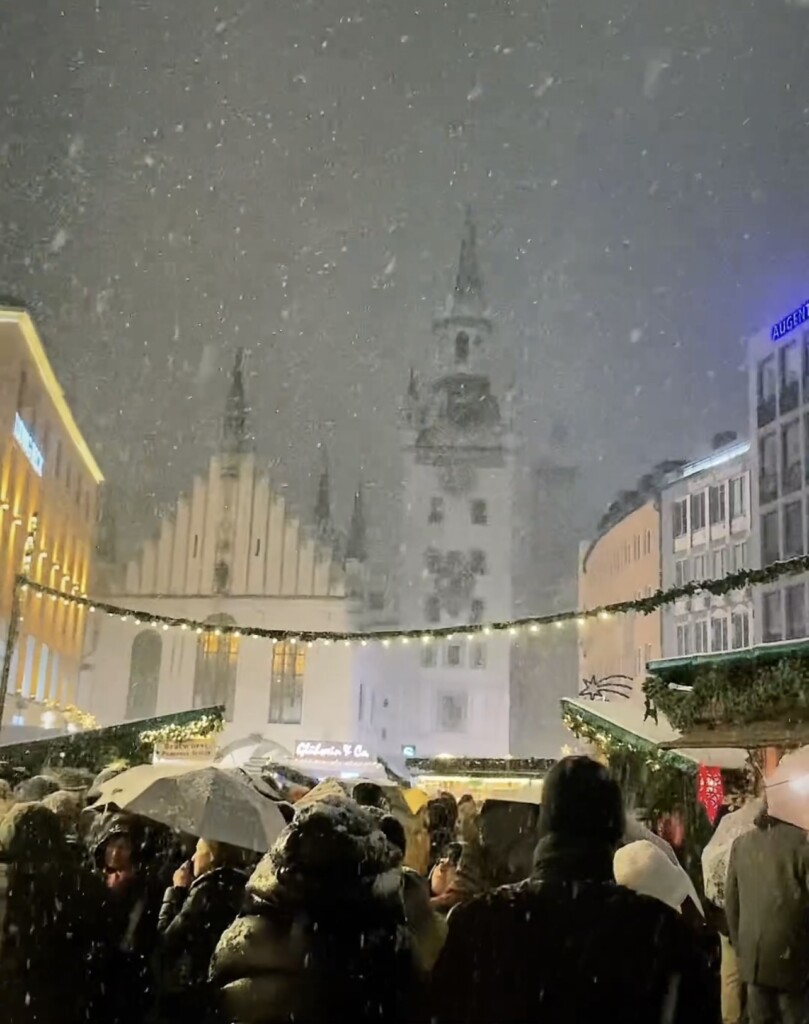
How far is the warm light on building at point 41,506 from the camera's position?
28.5 m

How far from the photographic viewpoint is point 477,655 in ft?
185

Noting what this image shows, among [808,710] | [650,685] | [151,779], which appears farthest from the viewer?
[650,685]

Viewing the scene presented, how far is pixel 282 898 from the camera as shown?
9.00 ft

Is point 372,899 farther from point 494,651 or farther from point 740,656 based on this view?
point 494,651

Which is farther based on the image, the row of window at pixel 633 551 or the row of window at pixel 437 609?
the row of window at pixel 437 609

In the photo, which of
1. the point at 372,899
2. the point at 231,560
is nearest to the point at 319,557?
the point at 231,560

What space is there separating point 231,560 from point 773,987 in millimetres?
44741

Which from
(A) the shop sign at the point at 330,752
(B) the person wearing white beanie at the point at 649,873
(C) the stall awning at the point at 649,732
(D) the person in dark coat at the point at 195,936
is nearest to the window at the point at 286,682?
(A) the shop sign at the point at 330,752

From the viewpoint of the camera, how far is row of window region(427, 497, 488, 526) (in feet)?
Answer: 200

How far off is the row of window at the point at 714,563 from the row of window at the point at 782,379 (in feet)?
15.7

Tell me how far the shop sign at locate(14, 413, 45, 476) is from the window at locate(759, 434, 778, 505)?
21193 millimetres

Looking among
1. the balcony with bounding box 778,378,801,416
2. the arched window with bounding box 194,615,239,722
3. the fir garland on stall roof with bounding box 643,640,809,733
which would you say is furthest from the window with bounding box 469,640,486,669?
the fir garland on stall roof with bounding box 643,640,809,733

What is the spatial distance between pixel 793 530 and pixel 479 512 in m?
31.4

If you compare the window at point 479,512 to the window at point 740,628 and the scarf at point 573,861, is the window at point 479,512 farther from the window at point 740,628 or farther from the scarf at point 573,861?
the scarf at point 573,861
